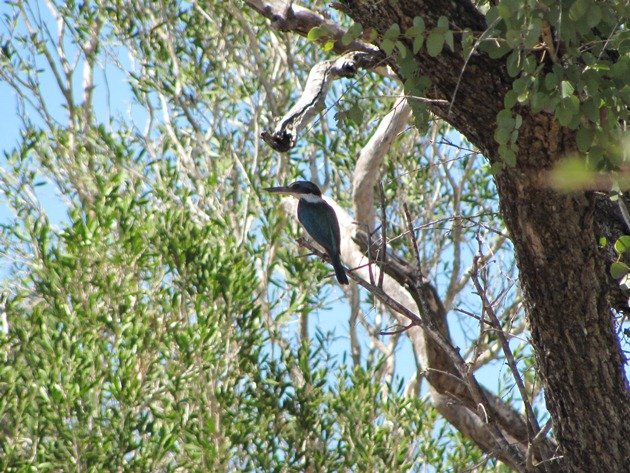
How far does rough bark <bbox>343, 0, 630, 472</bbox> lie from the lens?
3057 mm

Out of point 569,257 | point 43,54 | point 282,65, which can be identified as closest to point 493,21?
point 569,257

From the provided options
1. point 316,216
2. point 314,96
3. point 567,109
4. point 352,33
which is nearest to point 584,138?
point 567,109

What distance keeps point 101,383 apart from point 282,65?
5869 millimetres

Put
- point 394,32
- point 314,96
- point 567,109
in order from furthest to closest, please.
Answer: point 314,96
point 394,32
point 567,109

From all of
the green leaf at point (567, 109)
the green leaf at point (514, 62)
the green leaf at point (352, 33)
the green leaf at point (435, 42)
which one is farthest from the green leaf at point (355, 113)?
the green leaf at point (567, 109)

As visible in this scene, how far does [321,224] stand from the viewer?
6324 millimetres

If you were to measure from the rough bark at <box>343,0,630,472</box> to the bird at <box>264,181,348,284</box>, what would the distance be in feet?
8.93

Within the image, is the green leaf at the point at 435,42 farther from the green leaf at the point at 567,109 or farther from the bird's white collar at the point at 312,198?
the bird's white collar at the point at 312,198

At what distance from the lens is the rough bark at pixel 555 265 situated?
306cm

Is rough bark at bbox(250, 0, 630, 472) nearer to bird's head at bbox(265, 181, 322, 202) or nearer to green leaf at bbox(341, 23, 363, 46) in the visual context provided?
green leaf at bbox(341, 23, 363, 46)

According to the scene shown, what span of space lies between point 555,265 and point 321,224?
10.9 feet

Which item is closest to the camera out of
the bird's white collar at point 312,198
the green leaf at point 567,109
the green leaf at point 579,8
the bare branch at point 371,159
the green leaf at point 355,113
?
the green leaf at point 579,8

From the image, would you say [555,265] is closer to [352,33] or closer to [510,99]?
[510,99]

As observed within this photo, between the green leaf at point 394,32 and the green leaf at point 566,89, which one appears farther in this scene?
the green leaf at point 394,32
